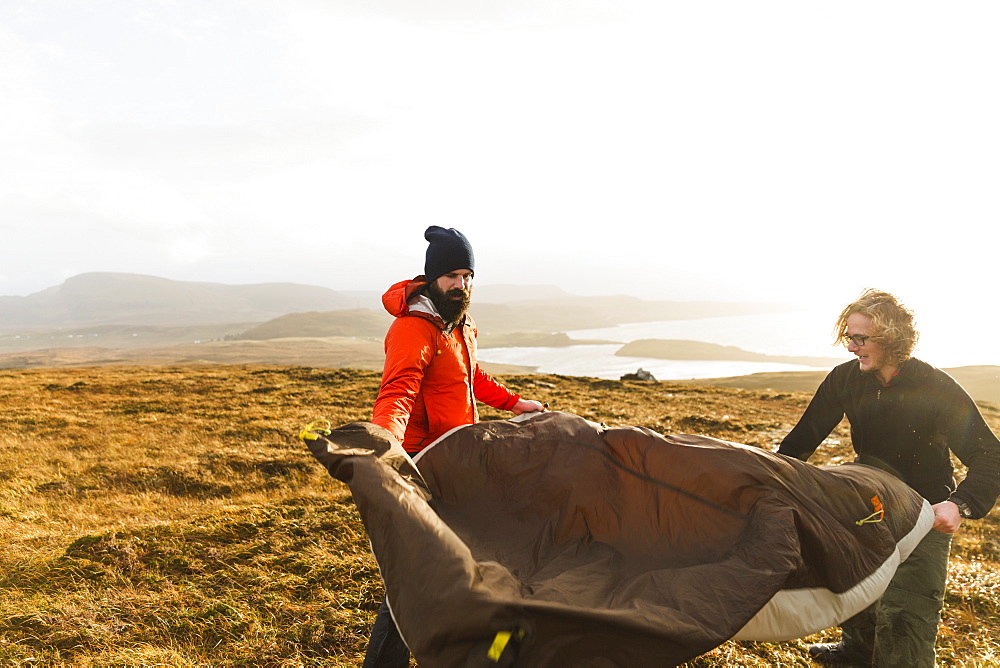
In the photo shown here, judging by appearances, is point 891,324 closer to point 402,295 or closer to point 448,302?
point 448,302

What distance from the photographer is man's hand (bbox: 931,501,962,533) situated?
11.5 feet

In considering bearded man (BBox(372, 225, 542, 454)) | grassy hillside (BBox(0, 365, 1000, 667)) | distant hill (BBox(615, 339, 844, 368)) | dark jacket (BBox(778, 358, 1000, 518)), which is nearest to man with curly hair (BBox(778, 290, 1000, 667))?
dark jacket (BBox(778, 358, 1000, 518))

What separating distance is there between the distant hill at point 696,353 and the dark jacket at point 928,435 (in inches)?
6346

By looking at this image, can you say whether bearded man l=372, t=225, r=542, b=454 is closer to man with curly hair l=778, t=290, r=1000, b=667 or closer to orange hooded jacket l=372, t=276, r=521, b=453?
orange hooded jacket l=372, t=276, r=521, b=453

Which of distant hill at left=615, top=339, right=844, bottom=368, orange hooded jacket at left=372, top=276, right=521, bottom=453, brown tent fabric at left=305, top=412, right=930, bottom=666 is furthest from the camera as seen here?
distant hill at left=615, top=339, right=844, bottom=368

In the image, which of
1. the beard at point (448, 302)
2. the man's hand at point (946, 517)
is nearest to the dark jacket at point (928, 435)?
the man's hand at point (946, 517)

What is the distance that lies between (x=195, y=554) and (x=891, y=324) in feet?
27.8

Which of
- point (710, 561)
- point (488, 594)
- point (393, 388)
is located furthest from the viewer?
point (393, 388)

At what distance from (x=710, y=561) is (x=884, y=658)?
3035 mm

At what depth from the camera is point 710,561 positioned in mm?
2652

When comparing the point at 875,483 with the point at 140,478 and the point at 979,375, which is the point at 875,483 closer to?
the point at 140,478

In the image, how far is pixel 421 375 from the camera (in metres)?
3.72

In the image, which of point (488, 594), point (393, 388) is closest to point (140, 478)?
point (393, 388)

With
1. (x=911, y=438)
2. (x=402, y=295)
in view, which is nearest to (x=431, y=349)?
(x=402, y=295)
